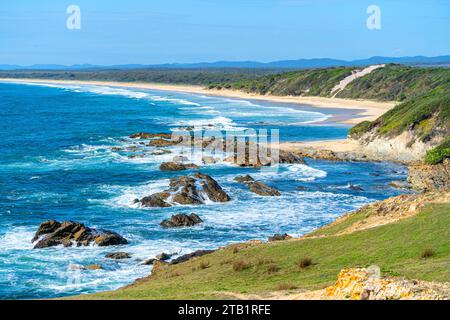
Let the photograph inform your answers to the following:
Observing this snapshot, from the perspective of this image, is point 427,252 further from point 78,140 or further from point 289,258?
point 78,140

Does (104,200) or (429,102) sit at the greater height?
(429,102)

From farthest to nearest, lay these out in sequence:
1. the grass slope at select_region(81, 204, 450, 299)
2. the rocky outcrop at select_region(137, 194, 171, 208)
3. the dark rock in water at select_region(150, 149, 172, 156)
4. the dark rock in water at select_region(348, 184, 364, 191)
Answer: the dark rock in water at select_region(150, 149, 172, 156), the dark rock in water at select_region(348, 184, 364, 191), the rocky outcrop at select_region(137, 194, 171, 208), the grass slope at select_region(81, 204, 450, 299)

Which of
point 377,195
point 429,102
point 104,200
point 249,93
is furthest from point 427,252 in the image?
point 249,93

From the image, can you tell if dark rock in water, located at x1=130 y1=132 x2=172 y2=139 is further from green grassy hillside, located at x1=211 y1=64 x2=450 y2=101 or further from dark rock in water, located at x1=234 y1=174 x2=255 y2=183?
green grassy hillside, located at x1=211 y1=64 x2=450 y2=101

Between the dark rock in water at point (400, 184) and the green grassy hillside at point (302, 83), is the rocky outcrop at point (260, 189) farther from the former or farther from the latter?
the green grassy hillside at point (302, 83)

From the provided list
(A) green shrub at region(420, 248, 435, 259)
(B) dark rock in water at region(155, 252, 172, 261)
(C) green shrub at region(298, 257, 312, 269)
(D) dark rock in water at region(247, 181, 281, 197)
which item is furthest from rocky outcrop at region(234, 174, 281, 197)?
(A) green shrub at region(420, 248, 435, 259)
